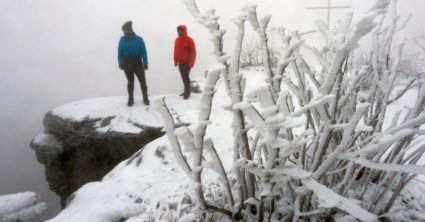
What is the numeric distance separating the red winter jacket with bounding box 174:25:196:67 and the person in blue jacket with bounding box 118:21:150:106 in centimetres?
68

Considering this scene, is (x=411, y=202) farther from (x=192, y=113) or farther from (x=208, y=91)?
(x=192, y=113)

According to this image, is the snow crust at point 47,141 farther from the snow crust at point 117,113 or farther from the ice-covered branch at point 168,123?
Answer: the ice-covered branch at point 168,123

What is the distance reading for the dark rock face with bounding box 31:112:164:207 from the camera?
4504 millimetres

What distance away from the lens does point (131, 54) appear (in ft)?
14.4

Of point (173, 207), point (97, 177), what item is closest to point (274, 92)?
point (173, 207)

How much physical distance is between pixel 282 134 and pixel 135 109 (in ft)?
15.0

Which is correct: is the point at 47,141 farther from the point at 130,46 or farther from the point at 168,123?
the point at 168,123

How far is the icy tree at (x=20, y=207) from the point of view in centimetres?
180

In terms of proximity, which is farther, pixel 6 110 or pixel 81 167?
pixel 6 110

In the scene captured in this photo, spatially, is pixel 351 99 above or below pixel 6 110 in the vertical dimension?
above

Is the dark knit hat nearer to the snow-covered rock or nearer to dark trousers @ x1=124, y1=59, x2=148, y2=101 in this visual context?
dark trousers @ x1=124, y1=59, x2=148, y2=101

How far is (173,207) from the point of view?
1314mm

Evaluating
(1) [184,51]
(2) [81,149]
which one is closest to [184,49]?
(1) [184,51]

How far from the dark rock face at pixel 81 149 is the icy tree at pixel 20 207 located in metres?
2.35
